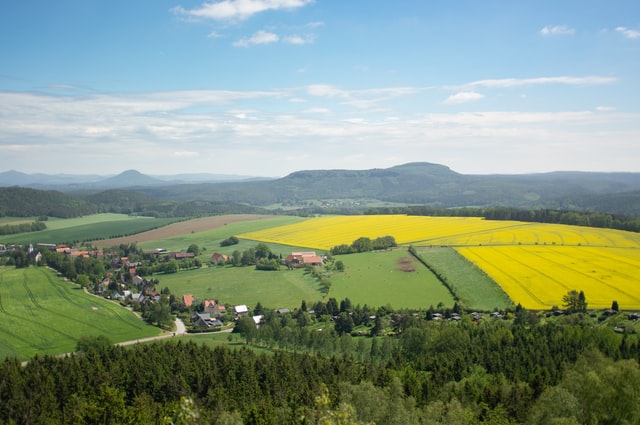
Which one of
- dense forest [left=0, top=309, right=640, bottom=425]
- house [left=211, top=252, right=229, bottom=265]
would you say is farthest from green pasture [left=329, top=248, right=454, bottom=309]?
house [left=211, top=252, right=229, bottom=265]

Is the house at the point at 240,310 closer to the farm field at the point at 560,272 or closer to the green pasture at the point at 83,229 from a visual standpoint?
the farm field at the point at 560,272

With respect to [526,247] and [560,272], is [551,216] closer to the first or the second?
[526,247]

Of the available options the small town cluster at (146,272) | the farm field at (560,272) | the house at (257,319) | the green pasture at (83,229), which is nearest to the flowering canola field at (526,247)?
the farm field at (560,272)

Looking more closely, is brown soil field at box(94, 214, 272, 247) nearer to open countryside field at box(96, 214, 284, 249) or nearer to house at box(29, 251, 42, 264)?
open countryside field at box(96, 214, 284, 249)

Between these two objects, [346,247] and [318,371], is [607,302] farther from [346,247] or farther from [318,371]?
[346,247]

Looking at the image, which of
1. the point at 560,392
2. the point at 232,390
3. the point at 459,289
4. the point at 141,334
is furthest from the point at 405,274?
the point at 560,392
